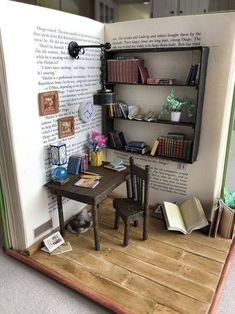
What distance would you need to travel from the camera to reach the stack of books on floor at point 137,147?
109 inches

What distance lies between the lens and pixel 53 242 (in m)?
2.32

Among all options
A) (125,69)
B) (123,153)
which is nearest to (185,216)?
(123,153)

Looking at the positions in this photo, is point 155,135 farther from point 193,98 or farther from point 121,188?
point 121,188

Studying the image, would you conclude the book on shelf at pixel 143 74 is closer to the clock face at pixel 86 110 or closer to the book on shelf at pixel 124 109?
the book on shelf at pixel 124 109

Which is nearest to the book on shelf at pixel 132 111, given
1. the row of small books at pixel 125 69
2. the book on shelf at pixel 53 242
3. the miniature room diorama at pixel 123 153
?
the miniature room diorama at pixel 123 153

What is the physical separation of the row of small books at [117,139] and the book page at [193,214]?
0.95 meters

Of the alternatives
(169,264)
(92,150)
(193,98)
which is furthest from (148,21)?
(169,264)

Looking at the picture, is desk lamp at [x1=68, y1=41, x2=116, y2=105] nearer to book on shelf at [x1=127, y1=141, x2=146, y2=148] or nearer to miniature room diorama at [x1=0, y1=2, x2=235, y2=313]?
miniature room diorama at [x1=0, y1=2, x2=235, y2=313]

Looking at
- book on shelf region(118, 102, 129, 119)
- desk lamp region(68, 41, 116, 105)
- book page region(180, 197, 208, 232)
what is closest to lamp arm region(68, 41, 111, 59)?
desk lamp region(68, 41, 116, 105)

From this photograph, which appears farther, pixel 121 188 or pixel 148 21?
pixel 121 188

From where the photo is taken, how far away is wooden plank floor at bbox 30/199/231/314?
1777mm

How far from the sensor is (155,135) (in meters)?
2.80

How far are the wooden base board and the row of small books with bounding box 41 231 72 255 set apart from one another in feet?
0.16

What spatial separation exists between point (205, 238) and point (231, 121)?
1.14 m
